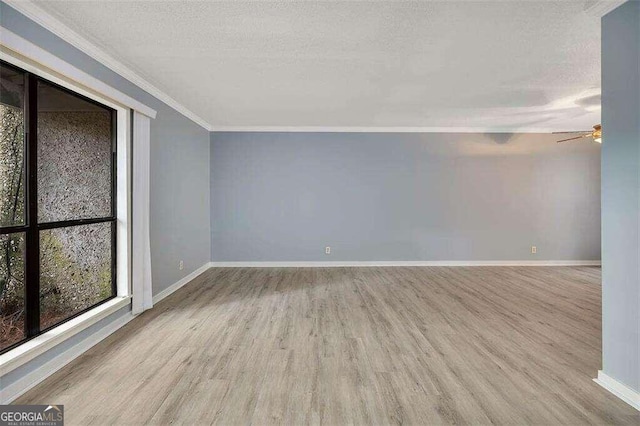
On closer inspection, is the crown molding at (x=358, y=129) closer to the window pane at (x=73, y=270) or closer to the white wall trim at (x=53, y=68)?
the white wall trim at (x=53, y=68)

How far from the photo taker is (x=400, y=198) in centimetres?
604

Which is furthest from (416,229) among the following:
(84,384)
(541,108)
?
(84,384)

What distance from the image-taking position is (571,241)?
609cm

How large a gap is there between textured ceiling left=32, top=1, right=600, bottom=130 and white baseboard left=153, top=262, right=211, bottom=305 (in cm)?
258

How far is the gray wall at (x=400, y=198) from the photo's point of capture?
19.6ft

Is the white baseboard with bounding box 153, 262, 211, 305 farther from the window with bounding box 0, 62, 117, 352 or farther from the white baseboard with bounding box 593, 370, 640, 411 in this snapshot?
the white baseboard with bounding box 593, 370, 640, 411

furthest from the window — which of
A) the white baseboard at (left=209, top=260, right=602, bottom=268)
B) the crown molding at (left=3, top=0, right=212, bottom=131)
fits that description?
the white baseboard at (left=209, top=260, right=602, bottom=268)

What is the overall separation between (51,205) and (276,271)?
363cm

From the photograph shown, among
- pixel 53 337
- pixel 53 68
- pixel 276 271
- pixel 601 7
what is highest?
pixel 601 7

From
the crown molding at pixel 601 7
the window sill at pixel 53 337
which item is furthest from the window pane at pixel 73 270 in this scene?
the crown molding at pixel 601 7

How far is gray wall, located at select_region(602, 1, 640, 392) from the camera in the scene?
1.93 metres

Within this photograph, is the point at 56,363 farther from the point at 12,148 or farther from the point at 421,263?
the point at 421,263

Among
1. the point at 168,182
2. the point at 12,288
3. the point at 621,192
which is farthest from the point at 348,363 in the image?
the point at 168,182

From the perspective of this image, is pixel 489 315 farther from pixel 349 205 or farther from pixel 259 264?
pixel 259 264
